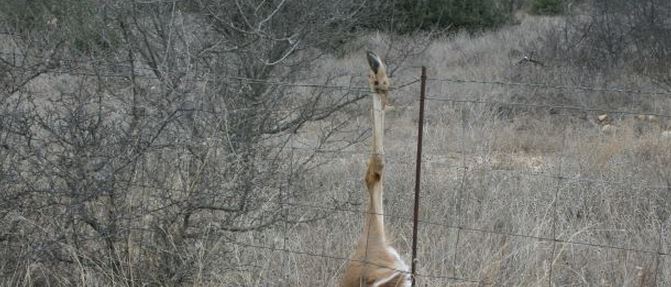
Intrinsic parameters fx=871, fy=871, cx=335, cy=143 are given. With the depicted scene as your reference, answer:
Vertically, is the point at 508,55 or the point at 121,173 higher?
the point at 508,55

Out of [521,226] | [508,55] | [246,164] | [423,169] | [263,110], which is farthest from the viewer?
[508,55]

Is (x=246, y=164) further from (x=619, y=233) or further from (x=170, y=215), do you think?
(x=619, y=233)

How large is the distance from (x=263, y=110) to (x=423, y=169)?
5.62 ft

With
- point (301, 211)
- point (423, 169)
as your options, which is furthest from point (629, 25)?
point (301, 211)

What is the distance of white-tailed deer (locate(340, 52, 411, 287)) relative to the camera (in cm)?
386

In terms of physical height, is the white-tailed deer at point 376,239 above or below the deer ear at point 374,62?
below

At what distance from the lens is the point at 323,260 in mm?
4887

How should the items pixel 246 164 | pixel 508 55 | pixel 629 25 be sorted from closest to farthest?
1. pixel 246 164
2. pixel 629 25
3. pixel 508 55

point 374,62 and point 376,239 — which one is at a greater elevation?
point 374,62

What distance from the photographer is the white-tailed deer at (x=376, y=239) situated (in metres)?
3.86

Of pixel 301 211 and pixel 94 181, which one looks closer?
pixel 94 181

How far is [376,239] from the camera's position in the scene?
3990mm

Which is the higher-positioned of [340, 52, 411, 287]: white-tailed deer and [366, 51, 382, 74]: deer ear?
[366, 51, 382, 74]: deer ear

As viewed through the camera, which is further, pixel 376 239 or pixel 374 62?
pixel 376 239
